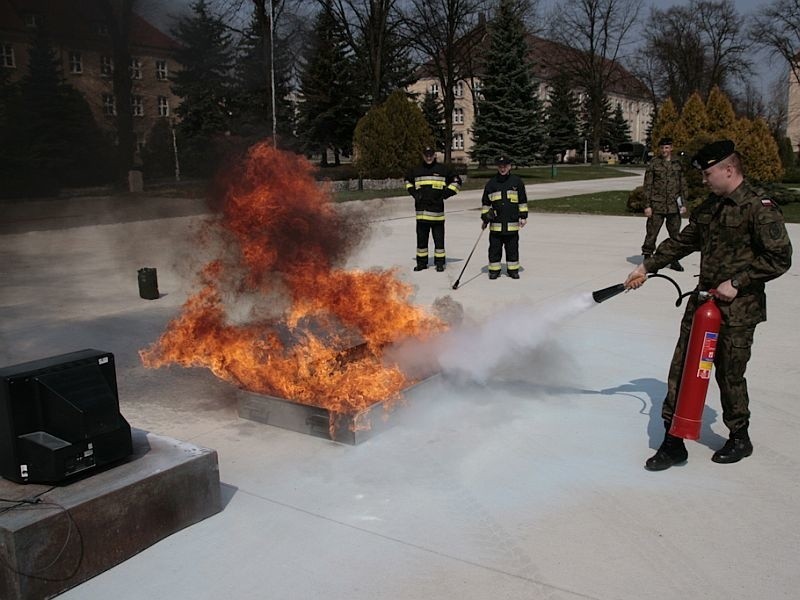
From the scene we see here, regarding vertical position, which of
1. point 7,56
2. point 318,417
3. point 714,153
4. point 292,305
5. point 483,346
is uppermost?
point 7,56

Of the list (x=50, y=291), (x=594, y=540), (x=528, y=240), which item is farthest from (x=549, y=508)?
(x=528, y=240)

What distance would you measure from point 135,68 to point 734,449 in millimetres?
4008

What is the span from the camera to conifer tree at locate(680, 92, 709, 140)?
22.5 m

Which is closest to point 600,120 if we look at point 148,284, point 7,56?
point 148,284

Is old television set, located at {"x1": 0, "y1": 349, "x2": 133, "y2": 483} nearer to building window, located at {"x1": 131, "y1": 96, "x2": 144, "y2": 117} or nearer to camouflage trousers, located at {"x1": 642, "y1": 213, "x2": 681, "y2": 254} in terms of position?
building window, located at {"x1": 131, "y1": 96, "x2": 144, "y2": 117}

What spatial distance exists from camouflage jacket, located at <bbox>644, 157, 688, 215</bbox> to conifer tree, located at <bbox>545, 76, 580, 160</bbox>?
60116 millimetres

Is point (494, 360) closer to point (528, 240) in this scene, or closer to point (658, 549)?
point (658, 549)

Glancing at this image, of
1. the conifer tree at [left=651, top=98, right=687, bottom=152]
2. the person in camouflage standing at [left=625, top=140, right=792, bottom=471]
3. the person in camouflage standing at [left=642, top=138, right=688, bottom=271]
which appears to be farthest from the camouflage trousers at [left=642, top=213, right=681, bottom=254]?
the conifer tree at [left=651, top=98, right=687, bottom=152]

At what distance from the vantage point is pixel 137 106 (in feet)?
12.4

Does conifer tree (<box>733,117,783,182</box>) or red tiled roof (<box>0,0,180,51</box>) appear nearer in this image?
red tiled roof (<box>0,0,180,51</box>)

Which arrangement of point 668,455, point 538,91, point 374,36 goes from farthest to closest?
point 538,91
point 374,36
point 668,455

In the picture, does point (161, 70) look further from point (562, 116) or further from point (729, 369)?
point (562, 116)

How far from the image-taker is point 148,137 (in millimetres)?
3857

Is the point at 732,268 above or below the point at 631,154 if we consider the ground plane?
below
